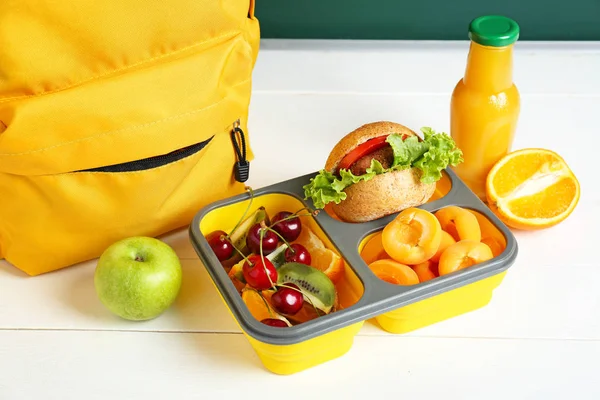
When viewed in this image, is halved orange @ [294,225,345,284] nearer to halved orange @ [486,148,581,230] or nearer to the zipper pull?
the zipper pull

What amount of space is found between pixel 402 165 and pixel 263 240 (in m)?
0.21

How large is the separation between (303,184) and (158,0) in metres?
0.33

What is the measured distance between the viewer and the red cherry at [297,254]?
1.10 meters

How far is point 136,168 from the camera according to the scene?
1.13 meters

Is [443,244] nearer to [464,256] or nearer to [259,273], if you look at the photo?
[464,256]

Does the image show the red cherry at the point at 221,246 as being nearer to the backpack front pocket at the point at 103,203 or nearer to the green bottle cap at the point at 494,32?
the backpack front pocket at the point at 103,203

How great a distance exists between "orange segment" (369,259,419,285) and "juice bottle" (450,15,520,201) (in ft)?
0.89

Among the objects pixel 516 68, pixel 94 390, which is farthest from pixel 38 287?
pixel 516 68

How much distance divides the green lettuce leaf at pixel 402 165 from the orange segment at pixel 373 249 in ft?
0.27

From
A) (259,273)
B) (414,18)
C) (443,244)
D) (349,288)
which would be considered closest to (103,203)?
(259,273)

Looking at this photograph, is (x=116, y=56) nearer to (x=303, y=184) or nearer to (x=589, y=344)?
(x=303, y=184)

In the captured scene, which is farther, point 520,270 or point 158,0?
point 520,270

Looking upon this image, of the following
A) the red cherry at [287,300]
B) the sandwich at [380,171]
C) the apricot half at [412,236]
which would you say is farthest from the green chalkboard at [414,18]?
the red cherry at [287,300]

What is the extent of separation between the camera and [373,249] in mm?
1170
